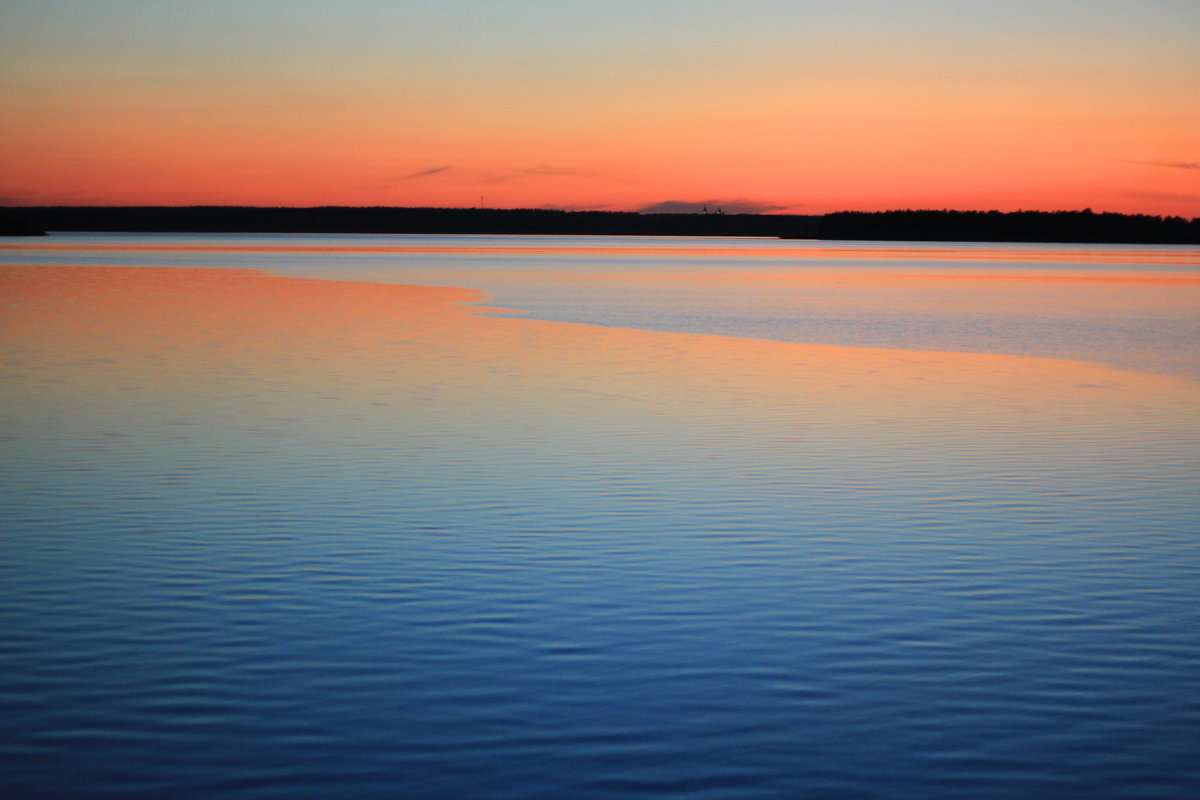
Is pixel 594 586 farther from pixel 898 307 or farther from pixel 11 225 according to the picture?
pixel 11 225

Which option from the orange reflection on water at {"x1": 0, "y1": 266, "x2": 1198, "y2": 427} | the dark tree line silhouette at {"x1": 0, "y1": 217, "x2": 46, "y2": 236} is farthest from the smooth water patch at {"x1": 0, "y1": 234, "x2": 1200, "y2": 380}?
the dark tree line silhouette at {"x1": 0, "y1": 217, "x2": 46, "y2": 236}

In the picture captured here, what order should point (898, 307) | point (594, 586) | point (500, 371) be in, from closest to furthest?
point (594, 586)
point (500, 371)
point (898, 307)

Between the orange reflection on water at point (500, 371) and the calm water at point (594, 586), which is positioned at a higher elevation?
→ the calm water at point (594, 586)

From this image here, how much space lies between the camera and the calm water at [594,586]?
22.9ft

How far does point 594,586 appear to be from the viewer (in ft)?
33.7

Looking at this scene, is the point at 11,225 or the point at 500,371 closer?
the point at 500,371

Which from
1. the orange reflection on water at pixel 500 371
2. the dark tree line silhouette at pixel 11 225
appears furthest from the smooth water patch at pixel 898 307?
the dark tree line silhouette at pixel 11 225

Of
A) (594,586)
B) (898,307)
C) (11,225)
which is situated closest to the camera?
(594,586)

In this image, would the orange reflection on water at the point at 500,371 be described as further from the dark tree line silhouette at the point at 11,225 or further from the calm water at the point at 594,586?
the dark tree line silhouette at the point at 11,225

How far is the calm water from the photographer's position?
22.9 feet

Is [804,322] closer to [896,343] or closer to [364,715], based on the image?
[896,343]

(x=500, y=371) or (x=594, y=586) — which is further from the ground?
(x=594, y=586)

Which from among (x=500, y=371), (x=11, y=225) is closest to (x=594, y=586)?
(x=500, y=371)

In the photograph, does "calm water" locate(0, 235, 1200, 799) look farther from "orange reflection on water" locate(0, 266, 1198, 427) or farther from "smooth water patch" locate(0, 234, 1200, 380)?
"smooth water patch" locate(0, 234, 1200, 380)
